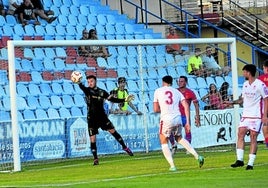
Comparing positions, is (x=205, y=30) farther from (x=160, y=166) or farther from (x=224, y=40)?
(x=160, y=166)

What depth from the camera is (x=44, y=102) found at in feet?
83.0

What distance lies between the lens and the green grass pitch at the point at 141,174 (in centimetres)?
1503

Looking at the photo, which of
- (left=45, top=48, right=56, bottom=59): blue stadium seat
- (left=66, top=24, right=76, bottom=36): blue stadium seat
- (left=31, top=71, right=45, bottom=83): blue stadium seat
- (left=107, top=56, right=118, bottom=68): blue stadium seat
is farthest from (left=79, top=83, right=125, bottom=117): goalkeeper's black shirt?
(left=66, top=24, right=76, bottom=36): blue stadium seat

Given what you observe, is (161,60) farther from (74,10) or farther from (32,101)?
(74,10)

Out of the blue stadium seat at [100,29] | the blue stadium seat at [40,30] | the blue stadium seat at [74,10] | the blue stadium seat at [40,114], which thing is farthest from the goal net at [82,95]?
the blue stadium seat at [74,10]

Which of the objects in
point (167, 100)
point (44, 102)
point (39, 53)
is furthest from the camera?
point (39, 53)

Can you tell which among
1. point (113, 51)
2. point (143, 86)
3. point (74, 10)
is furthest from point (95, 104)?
point (74, 10)

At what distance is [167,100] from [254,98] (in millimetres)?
1658

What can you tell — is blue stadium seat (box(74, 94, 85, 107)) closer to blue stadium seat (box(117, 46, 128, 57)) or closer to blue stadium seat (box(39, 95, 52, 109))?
blue stadium seat (box(39, 95, 52, 109))

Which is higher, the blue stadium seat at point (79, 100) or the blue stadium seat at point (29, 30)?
the blue stadium seat at point (29, 30)

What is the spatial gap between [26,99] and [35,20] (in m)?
5.30

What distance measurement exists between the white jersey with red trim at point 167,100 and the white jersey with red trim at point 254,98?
1366 mm

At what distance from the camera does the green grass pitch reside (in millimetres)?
15031

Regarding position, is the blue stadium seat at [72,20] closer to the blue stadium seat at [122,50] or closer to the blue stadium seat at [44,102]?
the blue stadium seat at [122,50]
